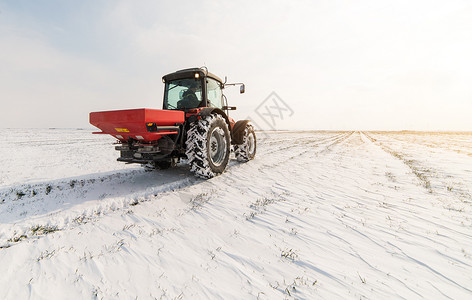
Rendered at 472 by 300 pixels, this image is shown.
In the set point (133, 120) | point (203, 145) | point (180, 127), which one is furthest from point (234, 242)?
point (180, 127)

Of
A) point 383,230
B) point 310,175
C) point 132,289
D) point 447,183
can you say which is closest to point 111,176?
point 132,289

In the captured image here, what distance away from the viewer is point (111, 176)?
4734 millimetres

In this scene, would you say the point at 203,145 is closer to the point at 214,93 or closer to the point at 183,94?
the point at 183,94

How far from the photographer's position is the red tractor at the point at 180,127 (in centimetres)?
355

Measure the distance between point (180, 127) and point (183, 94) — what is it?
124 centimetres

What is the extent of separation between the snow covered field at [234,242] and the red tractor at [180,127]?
0.71m

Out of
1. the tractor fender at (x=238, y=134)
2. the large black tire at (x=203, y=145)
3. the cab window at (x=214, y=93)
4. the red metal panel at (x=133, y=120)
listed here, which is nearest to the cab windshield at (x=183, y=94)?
the cab window at (x=214, y=93)

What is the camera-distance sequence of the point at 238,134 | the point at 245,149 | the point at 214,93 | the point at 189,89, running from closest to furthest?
the point at 189,89 → the point at 214,93 → the point at 238,134 → the point at 245,149

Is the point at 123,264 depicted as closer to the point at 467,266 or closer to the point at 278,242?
the point at 278,242

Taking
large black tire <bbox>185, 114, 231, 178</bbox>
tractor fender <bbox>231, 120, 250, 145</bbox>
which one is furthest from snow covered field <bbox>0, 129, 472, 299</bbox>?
tractor fender <bbox>231, 120, 250, 145</bbox>

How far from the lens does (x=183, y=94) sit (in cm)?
523

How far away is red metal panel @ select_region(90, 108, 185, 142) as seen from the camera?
129 inches

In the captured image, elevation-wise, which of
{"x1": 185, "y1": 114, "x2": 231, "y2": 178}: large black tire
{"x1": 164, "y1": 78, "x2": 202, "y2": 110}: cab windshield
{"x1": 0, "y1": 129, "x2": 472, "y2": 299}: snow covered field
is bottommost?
{"x1": 0, "y1": 129, "x2": 472, "y2": 299}: snow covered field

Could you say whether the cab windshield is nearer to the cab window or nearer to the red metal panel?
the cab window
